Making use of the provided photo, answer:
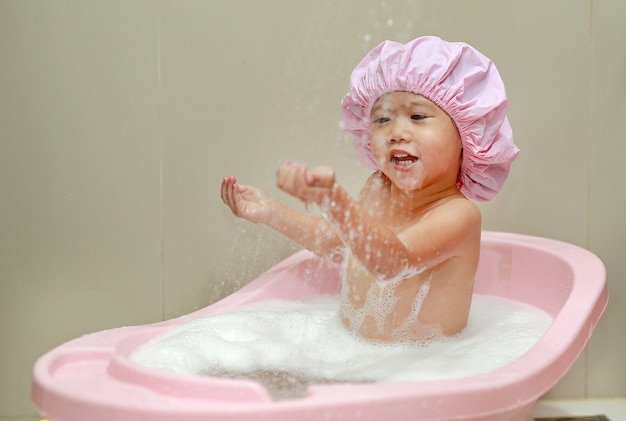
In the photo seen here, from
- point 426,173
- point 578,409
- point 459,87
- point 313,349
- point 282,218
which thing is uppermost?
point 459,87

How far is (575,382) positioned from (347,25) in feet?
3.12

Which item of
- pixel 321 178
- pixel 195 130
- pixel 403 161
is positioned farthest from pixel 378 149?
pixel 195 130

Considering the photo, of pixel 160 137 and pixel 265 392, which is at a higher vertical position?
pixel 160 137

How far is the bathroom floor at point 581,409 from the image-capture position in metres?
1.62

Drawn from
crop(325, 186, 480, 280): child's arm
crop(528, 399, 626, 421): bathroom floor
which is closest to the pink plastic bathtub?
crop(325, 186, 480, 280): child's arm

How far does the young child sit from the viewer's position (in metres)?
1.22

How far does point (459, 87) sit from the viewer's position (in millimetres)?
1210

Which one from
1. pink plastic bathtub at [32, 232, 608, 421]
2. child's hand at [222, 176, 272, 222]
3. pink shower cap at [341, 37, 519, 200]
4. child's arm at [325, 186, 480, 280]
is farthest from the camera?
child's hand at [222, 176, 272, 222]

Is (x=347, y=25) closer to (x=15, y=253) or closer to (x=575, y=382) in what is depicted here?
(x=15, y=253)

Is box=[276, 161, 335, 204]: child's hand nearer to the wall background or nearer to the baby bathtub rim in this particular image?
the baby bathtub rim

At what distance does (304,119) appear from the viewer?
5.16ft

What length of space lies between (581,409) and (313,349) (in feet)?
2.47

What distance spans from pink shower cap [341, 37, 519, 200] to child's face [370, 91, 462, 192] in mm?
16

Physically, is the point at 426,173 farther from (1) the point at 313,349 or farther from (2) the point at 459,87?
(1) the point at 313,349
